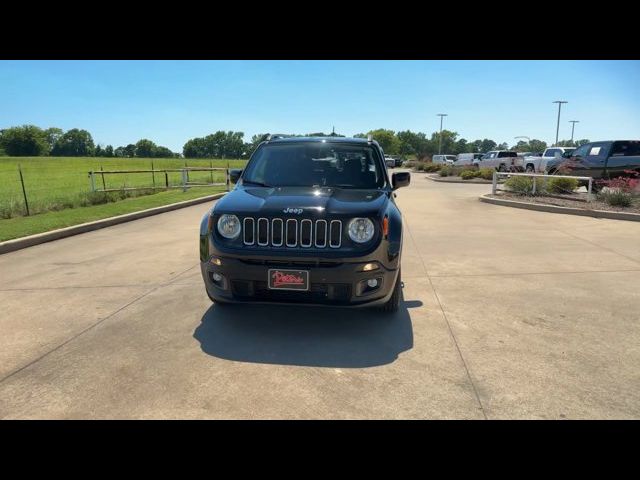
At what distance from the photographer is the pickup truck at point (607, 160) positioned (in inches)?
584

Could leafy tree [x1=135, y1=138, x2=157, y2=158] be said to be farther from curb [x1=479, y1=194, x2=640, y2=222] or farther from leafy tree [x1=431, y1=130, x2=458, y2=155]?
curb [x1=479, y1=194, x2=640, y2=222]

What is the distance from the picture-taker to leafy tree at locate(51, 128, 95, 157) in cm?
11269

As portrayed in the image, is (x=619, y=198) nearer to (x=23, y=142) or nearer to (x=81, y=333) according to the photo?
(x=81, y=333)

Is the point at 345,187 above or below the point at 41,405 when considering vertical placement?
above

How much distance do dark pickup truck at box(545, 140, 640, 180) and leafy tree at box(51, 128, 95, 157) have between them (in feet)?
388

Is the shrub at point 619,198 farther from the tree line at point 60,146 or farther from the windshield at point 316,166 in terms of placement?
the tree line at point 60,146

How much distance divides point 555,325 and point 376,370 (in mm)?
2045

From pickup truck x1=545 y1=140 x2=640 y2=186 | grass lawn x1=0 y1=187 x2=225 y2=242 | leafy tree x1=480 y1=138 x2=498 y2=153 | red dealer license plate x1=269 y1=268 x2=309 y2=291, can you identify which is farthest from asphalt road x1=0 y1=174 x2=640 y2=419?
leafy tree x1=480 y1=138 x2=498 y2=153

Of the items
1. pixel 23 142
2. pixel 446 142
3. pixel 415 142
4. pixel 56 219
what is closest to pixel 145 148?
pixel 23 142

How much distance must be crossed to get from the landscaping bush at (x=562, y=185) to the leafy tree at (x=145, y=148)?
362 feet
